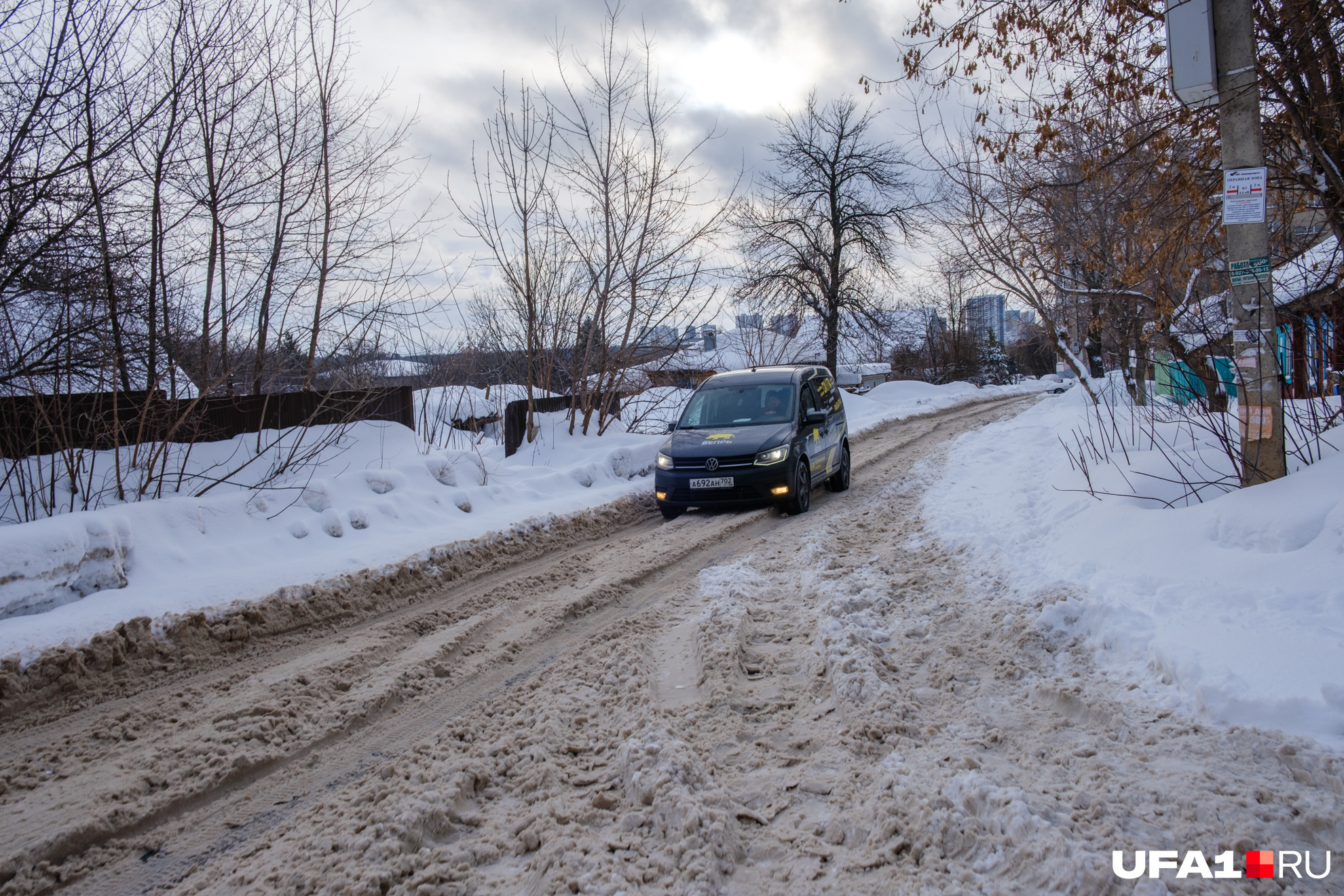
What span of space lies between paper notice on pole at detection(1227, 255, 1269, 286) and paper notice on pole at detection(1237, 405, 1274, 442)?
825mm

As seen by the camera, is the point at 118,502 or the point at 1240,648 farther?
the point at 118,502

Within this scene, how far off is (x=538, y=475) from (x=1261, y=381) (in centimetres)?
837

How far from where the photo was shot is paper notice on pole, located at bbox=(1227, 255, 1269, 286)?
4703 millimetres

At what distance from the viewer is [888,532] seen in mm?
7723

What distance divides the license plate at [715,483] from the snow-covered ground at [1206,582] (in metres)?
2.68

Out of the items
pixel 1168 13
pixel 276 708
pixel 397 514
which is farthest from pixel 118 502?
pixel 1168 13

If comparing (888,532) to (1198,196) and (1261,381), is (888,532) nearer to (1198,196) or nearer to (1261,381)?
(1261,381)

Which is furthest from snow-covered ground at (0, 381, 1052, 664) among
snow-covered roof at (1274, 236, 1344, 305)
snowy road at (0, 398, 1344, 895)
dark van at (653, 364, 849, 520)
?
snow-covered roof at (1274, 236, 1344, 305)

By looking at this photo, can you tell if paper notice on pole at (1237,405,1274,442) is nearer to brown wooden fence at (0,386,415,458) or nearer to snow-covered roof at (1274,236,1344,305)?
snow-covered roof at (1274,236,1344,305)

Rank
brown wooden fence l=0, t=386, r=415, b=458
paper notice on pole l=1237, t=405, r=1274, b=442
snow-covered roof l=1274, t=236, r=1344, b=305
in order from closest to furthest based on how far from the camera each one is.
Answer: paper notice on pole l=1237, t=405, r=1274, b=442 → brown wooden fence l=0, t=386, r=415, b=458 → snow-covered roof l=1274, t=236, r=1344, b=305

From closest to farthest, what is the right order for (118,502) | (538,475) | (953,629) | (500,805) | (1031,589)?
1. (500,805)
2. (953,629)
3. (1031,589)
4. (118,502)
5. (538,475)

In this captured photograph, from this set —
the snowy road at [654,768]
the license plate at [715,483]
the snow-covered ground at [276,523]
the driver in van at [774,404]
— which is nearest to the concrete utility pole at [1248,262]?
the snowy road at [654,768]

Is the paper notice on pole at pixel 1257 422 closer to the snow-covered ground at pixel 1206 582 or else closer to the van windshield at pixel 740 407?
the snow-covered ground at pixel 1206 582

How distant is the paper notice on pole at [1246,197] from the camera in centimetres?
459
